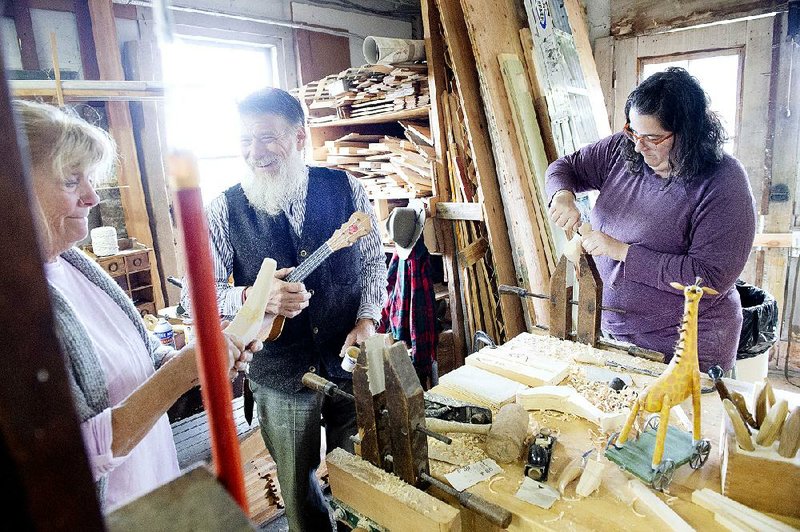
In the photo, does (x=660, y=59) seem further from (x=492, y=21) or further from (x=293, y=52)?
(x=293, y=52)

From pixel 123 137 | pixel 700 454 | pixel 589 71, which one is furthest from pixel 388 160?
pixel 700 454

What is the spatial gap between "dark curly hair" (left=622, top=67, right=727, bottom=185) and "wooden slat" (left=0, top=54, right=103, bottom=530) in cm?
210

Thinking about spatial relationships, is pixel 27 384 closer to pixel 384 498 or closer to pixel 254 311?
pixel 384 498

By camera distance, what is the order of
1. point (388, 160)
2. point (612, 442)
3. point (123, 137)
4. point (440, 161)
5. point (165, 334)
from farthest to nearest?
point (388, 160), point (123, 137), point (440, 161), point (165, 334), point (612, 442)

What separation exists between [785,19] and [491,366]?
3411 mm

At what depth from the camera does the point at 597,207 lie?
7.65ft

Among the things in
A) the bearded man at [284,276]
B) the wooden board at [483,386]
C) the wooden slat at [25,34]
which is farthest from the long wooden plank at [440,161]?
the wooden slat at [25,34]

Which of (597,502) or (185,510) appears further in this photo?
(597,502)

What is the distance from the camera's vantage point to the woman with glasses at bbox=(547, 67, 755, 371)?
1.86 meters

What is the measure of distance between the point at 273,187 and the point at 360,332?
2.49ft

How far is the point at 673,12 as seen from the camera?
366 centimetres

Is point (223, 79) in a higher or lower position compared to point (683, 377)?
higher

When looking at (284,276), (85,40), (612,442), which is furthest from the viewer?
(85,40)

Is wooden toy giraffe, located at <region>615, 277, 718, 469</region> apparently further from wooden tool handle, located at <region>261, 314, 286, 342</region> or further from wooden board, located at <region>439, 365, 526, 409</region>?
wooden tool handle, located at <region>261, 314, 286, 342</region>
